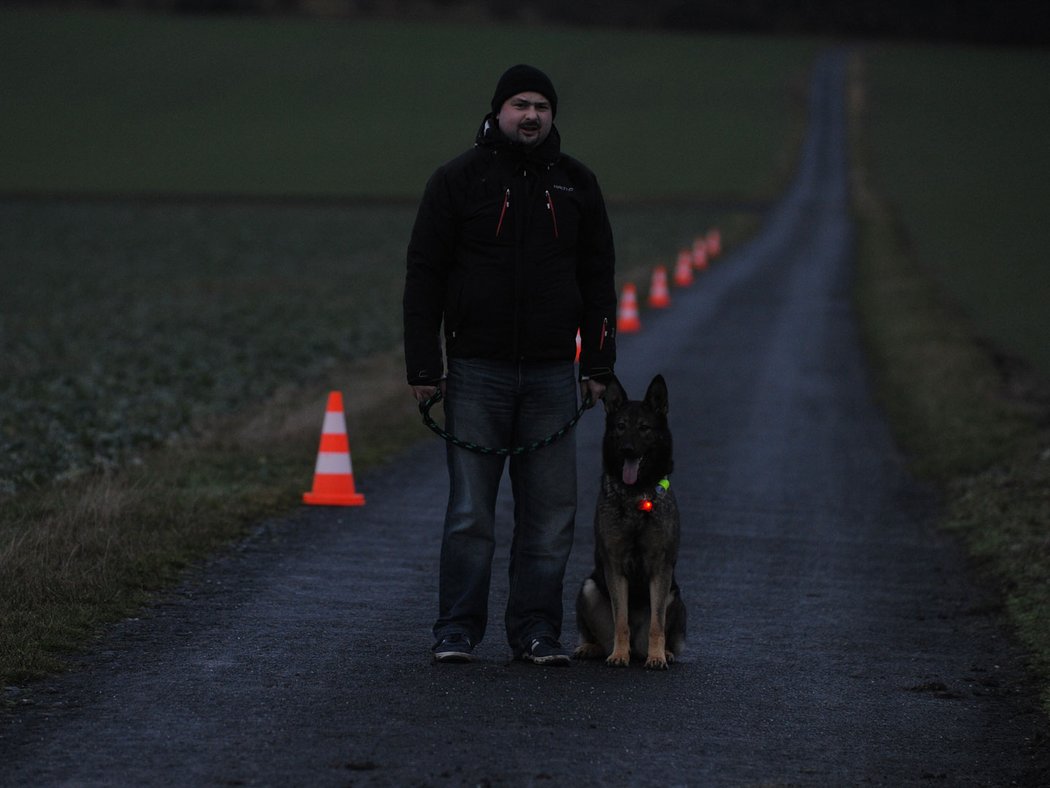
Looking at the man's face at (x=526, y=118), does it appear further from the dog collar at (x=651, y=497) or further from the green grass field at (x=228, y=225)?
the green grass field at (x=228, y=225)

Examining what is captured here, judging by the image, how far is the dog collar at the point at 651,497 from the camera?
261 inches

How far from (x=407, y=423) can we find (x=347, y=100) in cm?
7726

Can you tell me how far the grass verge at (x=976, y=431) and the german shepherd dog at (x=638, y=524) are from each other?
1628 millimetres

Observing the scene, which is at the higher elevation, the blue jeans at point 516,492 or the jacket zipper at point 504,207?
the jacket zipper at point 504,207

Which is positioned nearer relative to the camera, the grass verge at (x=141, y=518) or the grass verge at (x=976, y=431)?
the grass verge at (x=141, y=518)

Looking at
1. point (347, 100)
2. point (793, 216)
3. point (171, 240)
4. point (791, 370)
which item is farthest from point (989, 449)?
point (347, 100)

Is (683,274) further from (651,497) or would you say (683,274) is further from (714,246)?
(651,497)

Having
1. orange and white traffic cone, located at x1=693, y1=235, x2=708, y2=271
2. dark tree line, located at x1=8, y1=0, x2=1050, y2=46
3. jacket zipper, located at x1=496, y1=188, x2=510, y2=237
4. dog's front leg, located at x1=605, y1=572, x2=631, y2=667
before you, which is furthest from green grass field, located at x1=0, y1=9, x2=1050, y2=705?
dark tree line, located at x1=8, y1=0, x2=1050, y2=46

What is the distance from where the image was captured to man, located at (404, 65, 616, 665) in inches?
257

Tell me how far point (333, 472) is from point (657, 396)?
4.65 m

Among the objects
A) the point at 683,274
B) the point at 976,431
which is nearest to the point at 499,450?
the point at 976,431

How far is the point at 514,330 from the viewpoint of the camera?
6633mm

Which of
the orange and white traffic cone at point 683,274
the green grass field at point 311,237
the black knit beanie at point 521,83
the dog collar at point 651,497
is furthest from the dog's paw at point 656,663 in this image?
the orange and white traffic cone at point 683,274

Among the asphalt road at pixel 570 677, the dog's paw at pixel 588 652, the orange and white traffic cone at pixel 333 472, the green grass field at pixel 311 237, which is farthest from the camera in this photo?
the orange and white traffic cone at pixel 333 472
